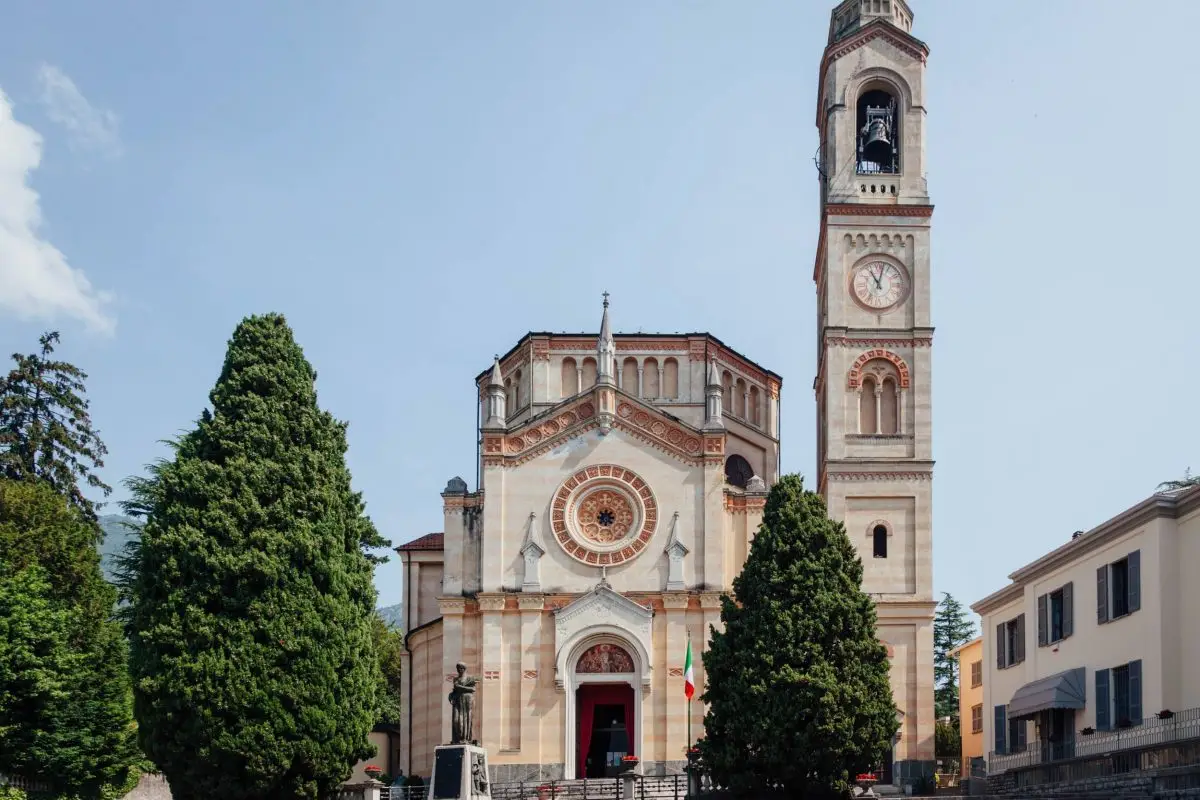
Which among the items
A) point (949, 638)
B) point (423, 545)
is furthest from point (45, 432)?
point (949, 638)

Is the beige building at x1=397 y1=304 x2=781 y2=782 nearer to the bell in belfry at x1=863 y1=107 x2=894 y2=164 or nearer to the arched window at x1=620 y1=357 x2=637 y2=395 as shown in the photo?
the arched window at x1=620 y1=357 x2=637 y2=395

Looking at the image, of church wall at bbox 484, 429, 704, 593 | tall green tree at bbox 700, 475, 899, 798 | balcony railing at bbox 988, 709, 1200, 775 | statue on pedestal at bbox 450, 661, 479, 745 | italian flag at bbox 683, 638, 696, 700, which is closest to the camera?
balcony railing at bbox 988, 709, 1200, 775

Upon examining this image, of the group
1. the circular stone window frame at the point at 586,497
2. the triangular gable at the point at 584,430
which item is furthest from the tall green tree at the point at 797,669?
the triangular gable at the point at 584,430

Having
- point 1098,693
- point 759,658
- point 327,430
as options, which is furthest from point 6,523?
point 1098,693

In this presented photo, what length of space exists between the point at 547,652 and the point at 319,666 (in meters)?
16.1

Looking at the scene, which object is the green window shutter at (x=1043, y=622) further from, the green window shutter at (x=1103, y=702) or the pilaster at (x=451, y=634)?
the pilaster at (x=451, y=634)

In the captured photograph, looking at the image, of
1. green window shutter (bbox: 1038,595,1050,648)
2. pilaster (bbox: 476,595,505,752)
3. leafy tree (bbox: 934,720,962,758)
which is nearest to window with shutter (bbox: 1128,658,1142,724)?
green window shutter (bbox: 1038,595,1050,648)

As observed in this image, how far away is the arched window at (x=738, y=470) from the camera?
6102cm

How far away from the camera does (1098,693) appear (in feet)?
114

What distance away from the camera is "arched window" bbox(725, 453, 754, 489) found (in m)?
61.0

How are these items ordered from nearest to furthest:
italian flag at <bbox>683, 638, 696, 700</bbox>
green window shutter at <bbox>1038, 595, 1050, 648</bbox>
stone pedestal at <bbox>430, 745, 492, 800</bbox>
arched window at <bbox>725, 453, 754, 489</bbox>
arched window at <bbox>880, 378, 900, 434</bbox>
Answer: stone pedestal at <bbox>430, 745, 492, 800</bbox>, green window shutter at <bbox>1038, 595, 1050, 648</bbox>, italian flag at <bbox>683, 638, 696, 700</bbox>, arched window at <bbox>880, 378, 900, 434</bbox>, arched window at <bbox>725, 453, 754, 489</bbox>

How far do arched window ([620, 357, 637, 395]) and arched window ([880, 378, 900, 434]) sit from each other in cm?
1202

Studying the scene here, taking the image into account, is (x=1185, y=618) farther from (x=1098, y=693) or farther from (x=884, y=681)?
(x=884, y=681)

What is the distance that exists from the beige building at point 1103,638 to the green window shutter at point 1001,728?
6 cm
